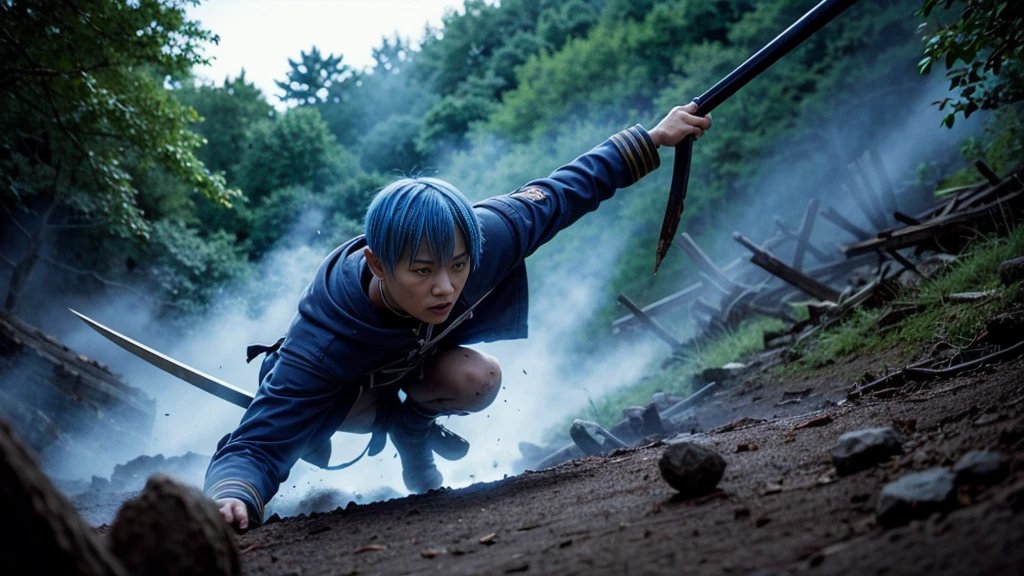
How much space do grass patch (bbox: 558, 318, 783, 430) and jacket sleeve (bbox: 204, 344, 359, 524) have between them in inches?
143

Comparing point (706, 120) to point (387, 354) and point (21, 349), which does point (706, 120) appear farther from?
point (21, 349)

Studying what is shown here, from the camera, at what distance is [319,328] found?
268 centimetres

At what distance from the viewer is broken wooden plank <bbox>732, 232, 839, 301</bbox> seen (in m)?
5.80

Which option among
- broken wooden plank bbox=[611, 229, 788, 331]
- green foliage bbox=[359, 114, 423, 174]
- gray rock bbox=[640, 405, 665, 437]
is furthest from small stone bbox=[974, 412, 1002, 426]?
green foliage bbox=[359, 114, 423, 174]

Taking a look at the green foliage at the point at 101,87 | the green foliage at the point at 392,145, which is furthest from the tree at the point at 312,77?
the green foliage at the point at 101,87

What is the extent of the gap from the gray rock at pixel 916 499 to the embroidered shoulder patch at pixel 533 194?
1.86 metres

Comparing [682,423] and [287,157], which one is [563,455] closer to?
[682,423]

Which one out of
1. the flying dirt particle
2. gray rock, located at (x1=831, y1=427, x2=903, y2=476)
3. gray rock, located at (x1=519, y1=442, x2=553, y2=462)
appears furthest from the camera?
gray rock, located at (x1=519, y1=442, x2=553, y2=462)

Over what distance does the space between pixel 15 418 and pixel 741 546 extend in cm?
655

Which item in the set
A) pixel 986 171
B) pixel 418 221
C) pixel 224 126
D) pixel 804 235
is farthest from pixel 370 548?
pixel 224 126

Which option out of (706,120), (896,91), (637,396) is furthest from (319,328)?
(896,91)

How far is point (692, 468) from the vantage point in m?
1.76

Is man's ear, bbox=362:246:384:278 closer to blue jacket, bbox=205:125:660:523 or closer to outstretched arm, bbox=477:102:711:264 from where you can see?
blue jacket, bbox=205:125:660:523

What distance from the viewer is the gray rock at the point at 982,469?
1.32m
